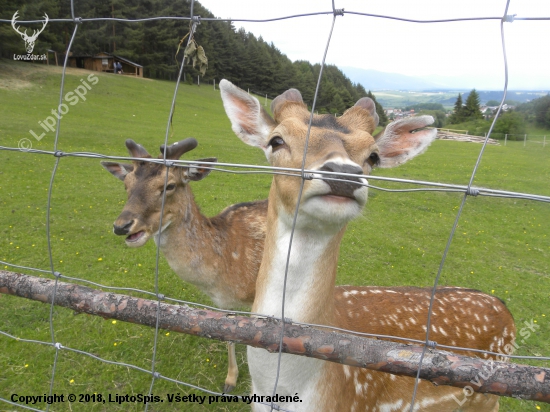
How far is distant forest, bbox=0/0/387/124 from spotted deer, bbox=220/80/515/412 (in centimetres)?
447

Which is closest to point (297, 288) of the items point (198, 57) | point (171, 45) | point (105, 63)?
point (198, 57)

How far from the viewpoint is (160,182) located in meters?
3.53

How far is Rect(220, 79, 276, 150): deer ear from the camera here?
80.8 inches

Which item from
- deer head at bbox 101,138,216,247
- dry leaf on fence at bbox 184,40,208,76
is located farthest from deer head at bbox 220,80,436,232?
deer head at bbox 101,138,216,247

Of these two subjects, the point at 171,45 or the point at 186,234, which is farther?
the point at 171,45

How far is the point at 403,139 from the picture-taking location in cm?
212

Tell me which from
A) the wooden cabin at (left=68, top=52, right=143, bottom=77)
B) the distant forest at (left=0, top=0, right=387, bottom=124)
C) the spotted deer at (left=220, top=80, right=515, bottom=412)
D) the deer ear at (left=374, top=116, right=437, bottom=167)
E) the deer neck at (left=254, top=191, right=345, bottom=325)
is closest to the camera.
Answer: the spotted deer at (left=220, top=80, right=515, bottom=412)

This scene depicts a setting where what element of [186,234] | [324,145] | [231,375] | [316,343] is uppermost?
[324,145]

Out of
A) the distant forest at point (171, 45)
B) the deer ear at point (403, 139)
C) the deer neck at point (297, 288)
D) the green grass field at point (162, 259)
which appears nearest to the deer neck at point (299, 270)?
the deer neck at point (297, 288)

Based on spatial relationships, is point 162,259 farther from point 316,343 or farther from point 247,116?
point 316,343

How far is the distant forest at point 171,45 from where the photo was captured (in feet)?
40.3

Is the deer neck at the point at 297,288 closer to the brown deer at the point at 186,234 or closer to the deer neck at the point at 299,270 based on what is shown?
the deer neck at the point at 299,270

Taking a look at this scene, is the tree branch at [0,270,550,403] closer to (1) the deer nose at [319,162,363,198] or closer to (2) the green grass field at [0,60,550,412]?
(1) the deer nose at [319,162,363,198]

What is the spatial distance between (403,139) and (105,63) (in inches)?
1647
